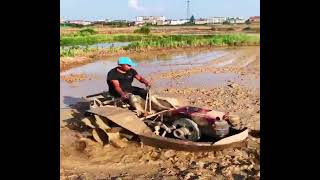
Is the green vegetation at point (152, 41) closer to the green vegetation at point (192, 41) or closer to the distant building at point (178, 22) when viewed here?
the green vegetation at point (192, 41)

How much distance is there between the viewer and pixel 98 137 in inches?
183

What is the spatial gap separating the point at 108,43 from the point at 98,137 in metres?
3.04

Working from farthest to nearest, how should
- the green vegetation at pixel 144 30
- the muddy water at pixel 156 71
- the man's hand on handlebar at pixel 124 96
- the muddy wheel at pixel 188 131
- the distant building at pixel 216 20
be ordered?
the muddy water at pixel 156 71 → the green vegetation at pixel 144 30 → the man's hand on handlebar at pixel 124 96 → the distant building at pixel 216 20 → the muddy wheel at pixel 188 131

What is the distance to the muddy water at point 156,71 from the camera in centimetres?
659

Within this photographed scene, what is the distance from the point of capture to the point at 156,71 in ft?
25.9

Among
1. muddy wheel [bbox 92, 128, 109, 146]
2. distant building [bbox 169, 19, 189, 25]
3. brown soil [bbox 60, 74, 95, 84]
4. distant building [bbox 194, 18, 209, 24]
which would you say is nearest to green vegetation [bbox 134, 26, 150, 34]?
distant building [bbox 169, 19, 189, 25]

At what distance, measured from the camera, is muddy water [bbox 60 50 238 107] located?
21.6ft

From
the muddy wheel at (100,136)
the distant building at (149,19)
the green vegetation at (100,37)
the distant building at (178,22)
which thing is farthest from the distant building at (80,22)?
the muddy wheel at (100,136)

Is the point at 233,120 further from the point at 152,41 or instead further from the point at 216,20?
the point at 152,41

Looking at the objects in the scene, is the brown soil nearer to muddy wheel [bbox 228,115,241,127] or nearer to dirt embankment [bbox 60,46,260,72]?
dirt embankment [bbox 60,46,260,72]

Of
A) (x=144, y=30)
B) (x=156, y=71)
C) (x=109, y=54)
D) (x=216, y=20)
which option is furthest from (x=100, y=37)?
(x=216, y=20)
